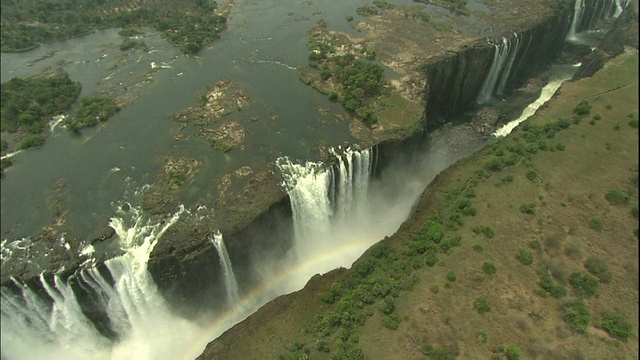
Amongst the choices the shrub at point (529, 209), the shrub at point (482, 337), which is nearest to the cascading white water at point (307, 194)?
the shrub at point (482, 337)

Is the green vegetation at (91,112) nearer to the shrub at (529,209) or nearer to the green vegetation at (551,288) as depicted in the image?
the shrub at (529,209)

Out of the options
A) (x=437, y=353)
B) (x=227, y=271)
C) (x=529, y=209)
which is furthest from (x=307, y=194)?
(x=529, y=209)

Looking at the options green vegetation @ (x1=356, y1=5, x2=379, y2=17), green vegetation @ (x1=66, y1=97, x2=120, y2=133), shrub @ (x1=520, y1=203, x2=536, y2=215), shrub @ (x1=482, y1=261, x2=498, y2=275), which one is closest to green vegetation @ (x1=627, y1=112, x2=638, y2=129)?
shrub @ (x1=520, y1=203, x2=536, y2=215)

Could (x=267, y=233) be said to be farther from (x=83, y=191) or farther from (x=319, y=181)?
(x=83, y=191)

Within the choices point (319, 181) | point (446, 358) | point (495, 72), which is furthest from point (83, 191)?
point (495, 72)

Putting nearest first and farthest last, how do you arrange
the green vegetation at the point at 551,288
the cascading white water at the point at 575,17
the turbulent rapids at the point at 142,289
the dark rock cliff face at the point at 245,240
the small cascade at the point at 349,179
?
1. the green vegetation at the point at 551,288
2. the turbulent rapids at the point at 142,289
3. the dark rock cliff face at the point at 245,240
4. the small cascade at the point at 349,179
5. the cascading white water at the point at 575,17
